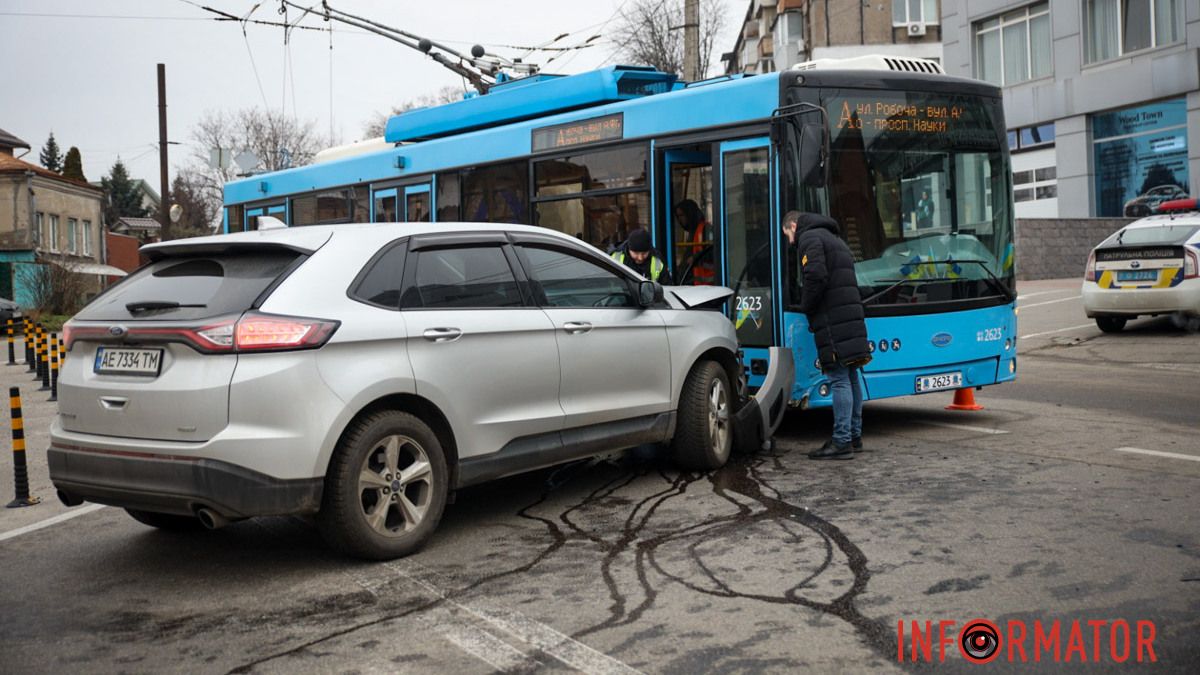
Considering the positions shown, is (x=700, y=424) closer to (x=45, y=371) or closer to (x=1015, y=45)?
(x=45, y=371)

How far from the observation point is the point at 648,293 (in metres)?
7.39

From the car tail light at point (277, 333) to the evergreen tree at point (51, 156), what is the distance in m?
115

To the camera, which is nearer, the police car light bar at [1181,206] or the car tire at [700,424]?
the car tire at [700,424]

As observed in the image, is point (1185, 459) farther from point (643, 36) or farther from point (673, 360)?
point (643, 36)

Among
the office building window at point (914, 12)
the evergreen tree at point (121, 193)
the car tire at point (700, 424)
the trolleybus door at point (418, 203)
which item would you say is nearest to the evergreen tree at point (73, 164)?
the evergreen tree at point (121, 193)

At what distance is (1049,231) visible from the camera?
2748 centimetres

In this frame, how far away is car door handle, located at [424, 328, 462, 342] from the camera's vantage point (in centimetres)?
587

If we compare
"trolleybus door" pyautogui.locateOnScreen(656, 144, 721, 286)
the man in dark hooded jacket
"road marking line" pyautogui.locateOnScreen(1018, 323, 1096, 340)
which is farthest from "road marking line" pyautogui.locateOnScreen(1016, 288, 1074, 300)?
the man in dark hooded jacket

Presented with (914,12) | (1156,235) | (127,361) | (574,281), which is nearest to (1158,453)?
(574,281)

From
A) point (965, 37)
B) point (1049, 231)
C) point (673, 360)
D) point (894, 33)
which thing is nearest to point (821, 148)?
point (673, 360)

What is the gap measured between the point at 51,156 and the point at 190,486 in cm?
11694

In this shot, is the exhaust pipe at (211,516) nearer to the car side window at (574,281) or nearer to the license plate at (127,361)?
the license plate at (127,361)

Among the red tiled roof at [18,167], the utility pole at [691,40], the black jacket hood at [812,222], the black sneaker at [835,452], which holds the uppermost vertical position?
the red tiled roof at [18,167]

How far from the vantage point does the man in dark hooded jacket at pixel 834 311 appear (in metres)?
8.30
